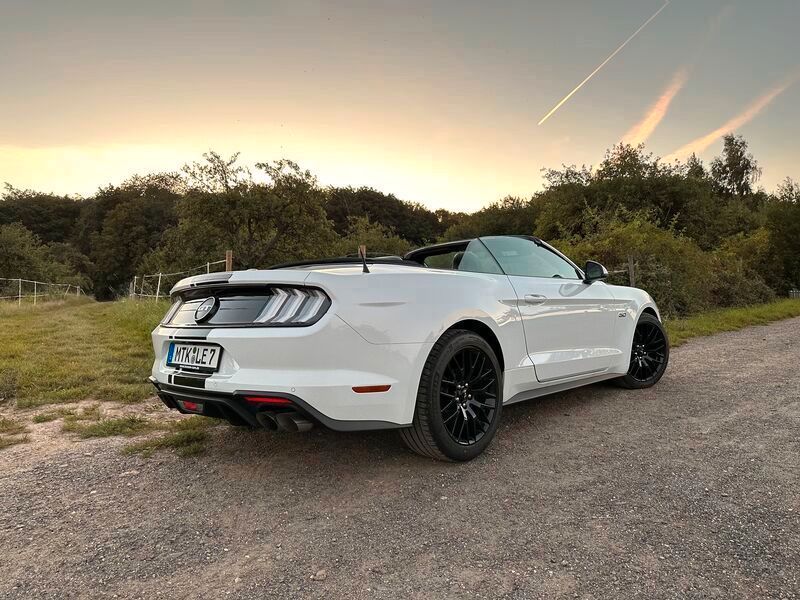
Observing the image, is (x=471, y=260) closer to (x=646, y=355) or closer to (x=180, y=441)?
(x=180, y=441)

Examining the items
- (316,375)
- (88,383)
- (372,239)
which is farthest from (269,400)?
(372,239)

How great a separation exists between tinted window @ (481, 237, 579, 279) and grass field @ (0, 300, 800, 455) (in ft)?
8.00

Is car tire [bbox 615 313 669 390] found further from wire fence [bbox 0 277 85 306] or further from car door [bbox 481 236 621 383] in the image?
wire fence [bbox 0 277 85 306]

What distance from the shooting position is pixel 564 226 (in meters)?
22.3

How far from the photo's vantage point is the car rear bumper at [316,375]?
2211 millimetres

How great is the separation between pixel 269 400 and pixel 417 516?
33.7 inches

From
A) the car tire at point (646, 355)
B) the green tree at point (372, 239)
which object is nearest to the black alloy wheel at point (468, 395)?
the car tire at point (646, 355)

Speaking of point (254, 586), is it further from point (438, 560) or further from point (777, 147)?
point (777, 147)

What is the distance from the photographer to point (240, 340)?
2.30m

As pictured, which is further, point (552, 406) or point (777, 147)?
point (777, 147)

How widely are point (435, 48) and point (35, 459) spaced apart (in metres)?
8.14

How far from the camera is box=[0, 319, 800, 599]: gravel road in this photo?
5.42 ft

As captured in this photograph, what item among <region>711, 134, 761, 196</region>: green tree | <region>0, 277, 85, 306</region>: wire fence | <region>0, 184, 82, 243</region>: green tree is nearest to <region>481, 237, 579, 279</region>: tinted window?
<region>0, 277, 85, 306</region>: wire fence

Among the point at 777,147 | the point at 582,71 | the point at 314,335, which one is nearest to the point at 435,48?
the point at 582,71
